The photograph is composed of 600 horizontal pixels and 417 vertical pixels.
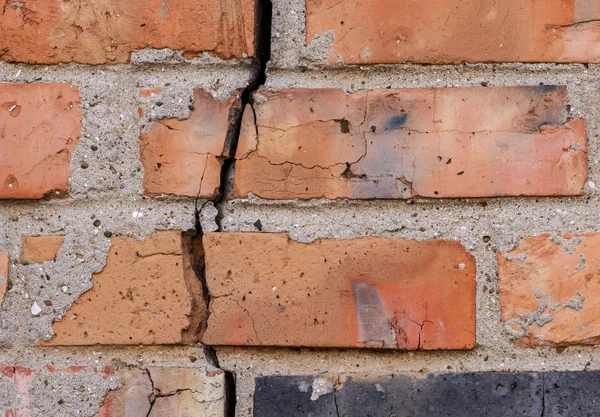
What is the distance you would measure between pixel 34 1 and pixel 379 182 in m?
0.37

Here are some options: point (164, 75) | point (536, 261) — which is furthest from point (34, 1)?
point (536, 261)

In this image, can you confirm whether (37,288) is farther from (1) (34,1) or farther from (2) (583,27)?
(2) (583,27)

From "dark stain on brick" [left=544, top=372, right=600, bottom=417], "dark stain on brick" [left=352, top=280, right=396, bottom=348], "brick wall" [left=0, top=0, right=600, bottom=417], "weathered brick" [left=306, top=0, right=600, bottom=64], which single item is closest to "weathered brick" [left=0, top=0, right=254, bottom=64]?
"brick wall" [left=0, top=0, right=600, bottom=417]

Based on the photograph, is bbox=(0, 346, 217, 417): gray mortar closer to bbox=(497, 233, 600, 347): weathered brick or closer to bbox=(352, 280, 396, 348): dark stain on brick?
bbox=(352, 280, 396, 348): dark stain on brick

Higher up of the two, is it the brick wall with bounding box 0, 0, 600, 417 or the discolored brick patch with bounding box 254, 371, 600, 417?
the brick wall with bounding box 0, 0, 600, 417

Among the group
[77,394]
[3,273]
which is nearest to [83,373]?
[77,394]

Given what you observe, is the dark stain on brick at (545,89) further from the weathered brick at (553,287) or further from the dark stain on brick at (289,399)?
the dark stain on brick at (289,399)

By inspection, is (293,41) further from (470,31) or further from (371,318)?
(371,318)

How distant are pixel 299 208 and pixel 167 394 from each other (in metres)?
0.22

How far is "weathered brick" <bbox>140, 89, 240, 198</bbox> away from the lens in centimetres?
62

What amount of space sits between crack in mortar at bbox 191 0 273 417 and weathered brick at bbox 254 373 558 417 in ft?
0.16

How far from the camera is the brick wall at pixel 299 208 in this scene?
61 centimetres

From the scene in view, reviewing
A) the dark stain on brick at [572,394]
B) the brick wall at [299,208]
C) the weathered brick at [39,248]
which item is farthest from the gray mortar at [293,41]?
the dark stain on brick at [572,394]

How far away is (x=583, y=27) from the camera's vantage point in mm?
615
